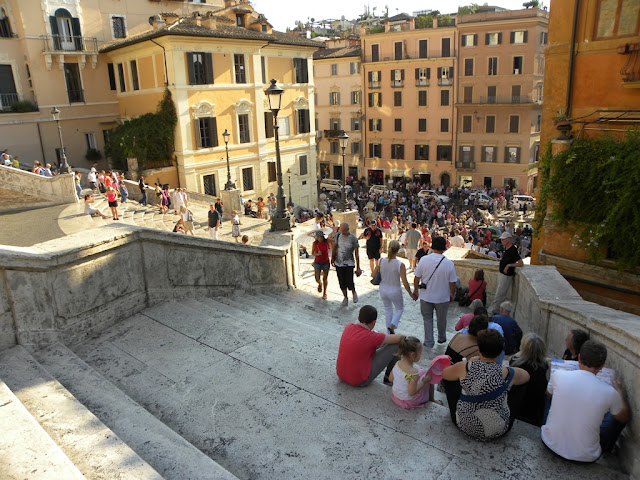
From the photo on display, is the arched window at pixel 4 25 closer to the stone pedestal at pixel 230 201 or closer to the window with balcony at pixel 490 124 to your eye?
the stone pedestal at pixel 230 201

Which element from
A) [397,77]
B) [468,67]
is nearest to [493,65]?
[468,67]

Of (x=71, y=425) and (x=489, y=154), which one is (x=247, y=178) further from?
(x=71, y=425)

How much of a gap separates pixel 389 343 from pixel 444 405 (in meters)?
0.79

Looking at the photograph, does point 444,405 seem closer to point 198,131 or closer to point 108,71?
point 198,131

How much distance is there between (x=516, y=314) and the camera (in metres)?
7.99

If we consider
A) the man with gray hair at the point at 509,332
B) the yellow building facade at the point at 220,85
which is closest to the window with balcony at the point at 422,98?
the yellow building facade at the point at 220,85

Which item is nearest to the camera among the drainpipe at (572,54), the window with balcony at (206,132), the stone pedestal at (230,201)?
the drainpipe at (572,54)

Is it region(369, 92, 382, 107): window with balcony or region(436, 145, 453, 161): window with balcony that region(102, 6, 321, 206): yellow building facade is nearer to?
region(369, 92, 382, 107): window with balcony

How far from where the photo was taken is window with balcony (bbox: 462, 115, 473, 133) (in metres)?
43.1

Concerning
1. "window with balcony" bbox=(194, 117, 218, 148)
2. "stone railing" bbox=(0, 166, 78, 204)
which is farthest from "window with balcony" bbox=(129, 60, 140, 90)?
"stone railing" bbox=(0, 166, 78, 204)

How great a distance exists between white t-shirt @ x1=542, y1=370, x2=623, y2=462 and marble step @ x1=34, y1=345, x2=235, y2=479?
8.11 feet

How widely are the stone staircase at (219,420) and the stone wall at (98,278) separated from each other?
255 mm

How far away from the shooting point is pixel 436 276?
673 cm

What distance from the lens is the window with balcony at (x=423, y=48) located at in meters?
43.5
